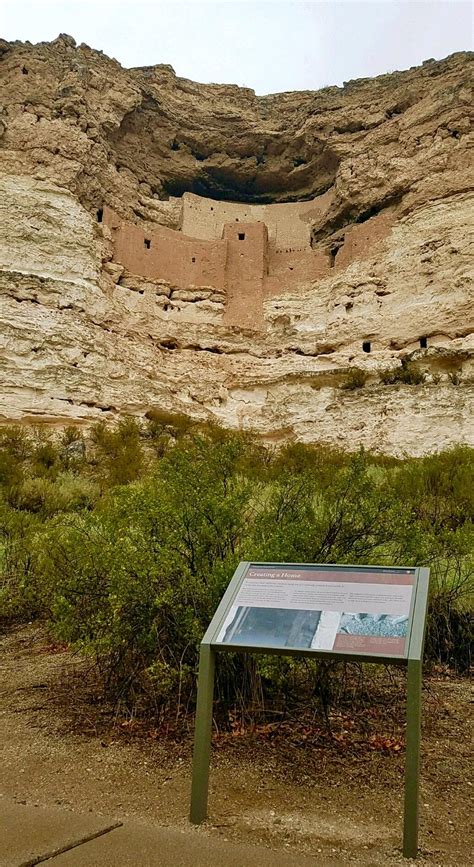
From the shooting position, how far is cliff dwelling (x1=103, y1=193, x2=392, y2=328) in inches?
808

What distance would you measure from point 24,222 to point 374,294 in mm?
10422

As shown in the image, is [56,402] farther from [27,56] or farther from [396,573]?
[396,573]

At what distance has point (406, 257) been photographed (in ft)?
64.0

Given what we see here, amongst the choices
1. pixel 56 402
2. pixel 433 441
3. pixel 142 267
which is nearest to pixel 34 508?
pixel 56 402

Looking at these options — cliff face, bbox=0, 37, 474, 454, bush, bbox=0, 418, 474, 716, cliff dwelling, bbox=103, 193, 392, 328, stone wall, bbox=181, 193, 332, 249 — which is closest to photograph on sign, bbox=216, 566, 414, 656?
bush, bbox=0, 418, 474, 716

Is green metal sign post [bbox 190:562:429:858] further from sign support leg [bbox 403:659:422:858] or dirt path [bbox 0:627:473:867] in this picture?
dirt path [bbox 0:627:473:867]

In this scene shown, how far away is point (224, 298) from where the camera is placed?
2111 centimetres

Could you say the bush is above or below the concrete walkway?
above

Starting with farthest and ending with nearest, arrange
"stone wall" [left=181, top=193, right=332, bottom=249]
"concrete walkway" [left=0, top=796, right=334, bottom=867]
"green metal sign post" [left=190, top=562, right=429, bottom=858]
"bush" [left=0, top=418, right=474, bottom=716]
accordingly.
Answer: "stone wall" [left=181, top=193, right=332, bottom=249] → "bush" [left=0, top=418, right=474, bottom=716] → "green metal sign post" [left=190, top=562, right=429, bottom=858] → "concrete walkway" [left=0, top=796, right=334, bottom=867]

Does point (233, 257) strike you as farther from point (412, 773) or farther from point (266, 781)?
point (412, 773)

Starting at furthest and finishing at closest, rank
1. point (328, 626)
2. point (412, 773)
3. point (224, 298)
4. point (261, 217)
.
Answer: point (261, 217) → point (224, 298) → point (328, 626) → point (412, 773)

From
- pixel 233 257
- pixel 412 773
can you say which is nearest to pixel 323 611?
pixel 412 773

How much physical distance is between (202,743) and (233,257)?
67.9ft

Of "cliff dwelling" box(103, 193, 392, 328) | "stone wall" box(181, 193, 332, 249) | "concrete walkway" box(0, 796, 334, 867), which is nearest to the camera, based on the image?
"concrete walkway" box(0, 796, 334, 867)
